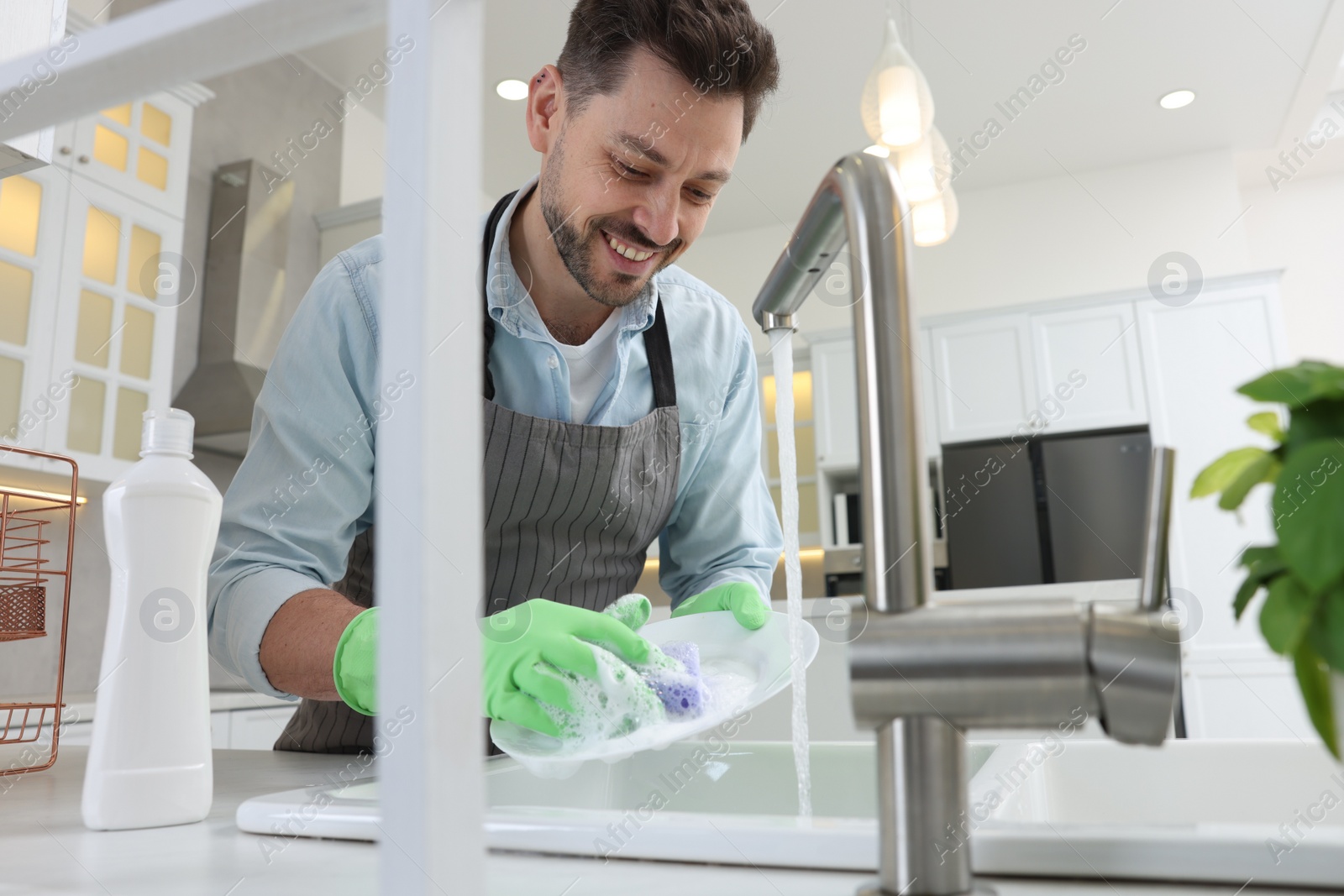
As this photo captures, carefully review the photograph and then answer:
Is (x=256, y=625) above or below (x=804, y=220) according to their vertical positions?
below

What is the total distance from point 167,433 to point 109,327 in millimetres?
2213

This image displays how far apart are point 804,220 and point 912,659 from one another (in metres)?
0.20

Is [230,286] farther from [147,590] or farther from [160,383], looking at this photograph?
[147,590]

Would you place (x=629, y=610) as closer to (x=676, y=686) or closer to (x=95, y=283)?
(x=676, y=686)

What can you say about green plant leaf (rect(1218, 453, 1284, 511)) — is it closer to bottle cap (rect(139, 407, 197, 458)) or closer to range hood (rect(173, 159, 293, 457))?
bottle cap (rect(139, 407, 197, 458))

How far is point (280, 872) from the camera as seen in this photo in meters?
0.42

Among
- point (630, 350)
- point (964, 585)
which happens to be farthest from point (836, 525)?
point (630, 350)

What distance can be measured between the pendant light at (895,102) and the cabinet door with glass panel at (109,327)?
1863mm

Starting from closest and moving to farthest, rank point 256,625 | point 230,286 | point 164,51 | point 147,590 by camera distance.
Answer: point 164,51
point 147,590
point 256,625
point 230,286

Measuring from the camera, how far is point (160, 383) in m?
2.55

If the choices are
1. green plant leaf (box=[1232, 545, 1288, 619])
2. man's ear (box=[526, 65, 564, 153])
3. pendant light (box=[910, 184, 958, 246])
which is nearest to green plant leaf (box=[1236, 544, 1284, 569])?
green plant leaf (box=[1232, 545, 1288, 619])

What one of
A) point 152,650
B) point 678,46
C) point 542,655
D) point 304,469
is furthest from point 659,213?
point 152,650

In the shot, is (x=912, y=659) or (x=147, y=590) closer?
(x=912, y=659)

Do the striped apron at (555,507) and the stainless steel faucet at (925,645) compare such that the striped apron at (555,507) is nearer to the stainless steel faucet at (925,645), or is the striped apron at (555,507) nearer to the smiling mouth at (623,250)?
the smiling mouth at (623,250)
